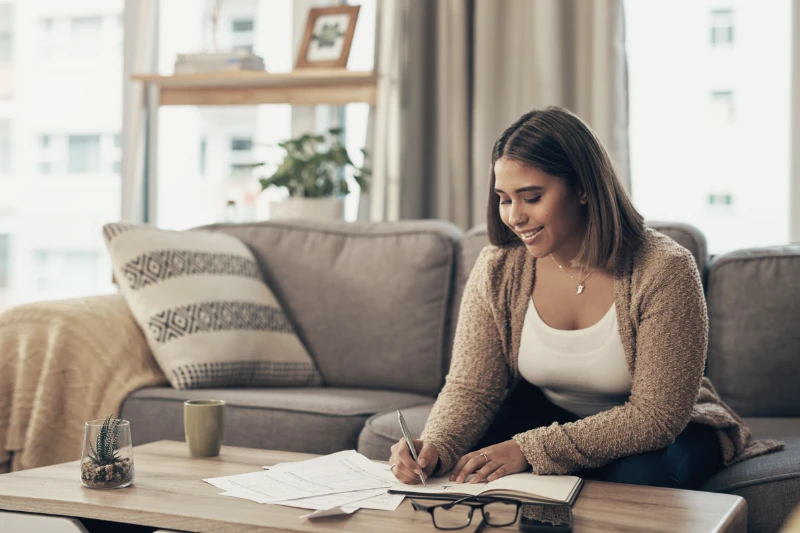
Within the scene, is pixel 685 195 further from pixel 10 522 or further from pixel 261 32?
pixel 10 522

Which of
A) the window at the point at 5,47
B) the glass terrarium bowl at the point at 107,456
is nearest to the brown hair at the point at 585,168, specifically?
the glass terrarium bowl at the point at 107,456

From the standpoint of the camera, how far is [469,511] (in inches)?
46.8

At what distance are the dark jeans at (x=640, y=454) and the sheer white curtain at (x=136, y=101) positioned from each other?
217 cm

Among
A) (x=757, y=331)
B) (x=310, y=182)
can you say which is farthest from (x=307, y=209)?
(x=757, y=331)

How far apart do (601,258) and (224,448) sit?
2.44 feet

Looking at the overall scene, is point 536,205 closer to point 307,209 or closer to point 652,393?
point 652,393

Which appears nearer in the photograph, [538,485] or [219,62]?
[538,485]

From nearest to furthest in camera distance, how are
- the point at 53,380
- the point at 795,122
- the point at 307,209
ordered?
the point at 53,380 < the point at 795,122 < the point at 307,209

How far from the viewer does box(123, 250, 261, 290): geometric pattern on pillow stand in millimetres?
2387

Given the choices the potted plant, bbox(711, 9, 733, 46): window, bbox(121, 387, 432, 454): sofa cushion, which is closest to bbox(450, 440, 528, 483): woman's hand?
bbox(121, 387, 432, 454): sofa cushion

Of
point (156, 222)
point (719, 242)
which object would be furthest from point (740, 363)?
point (156, 222)

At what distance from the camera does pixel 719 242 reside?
9.86 ft

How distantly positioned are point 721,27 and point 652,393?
1.90 meters

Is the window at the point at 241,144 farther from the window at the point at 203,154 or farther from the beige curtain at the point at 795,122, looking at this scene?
the beige curtain at the point at 795,122
